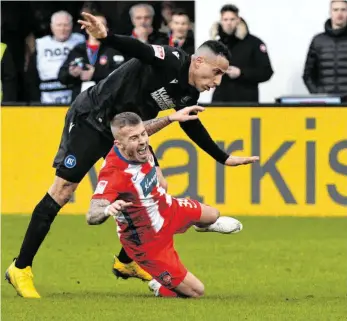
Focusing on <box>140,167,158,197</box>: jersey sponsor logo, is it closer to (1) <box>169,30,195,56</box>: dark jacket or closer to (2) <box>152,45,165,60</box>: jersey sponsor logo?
(2) <box>152,45,165,60</box>: jersey sponsor logo

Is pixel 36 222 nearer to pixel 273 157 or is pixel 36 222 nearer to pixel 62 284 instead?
pixel 62 284

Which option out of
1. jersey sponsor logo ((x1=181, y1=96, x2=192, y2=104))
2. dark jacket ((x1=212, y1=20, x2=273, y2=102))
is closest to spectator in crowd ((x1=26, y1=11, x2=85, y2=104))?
dark jacket ((x1=212, y1=20, x2=273, y2=102))

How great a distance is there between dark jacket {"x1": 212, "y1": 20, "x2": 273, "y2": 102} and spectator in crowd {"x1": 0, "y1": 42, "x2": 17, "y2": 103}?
264cm

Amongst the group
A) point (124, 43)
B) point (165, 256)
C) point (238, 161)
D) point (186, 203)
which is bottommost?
point (165, 256)

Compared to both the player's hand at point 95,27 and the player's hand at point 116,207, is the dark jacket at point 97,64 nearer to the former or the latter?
the player's hand at point 95,27

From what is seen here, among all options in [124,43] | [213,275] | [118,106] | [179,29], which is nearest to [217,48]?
[124,43]

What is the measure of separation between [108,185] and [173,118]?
2.23 feet

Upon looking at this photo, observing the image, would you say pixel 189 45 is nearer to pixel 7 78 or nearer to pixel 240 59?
pixel 240 59

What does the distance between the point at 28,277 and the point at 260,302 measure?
180 cm

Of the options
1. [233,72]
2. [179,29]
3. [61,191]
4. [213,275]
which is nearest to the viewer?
[61,191]

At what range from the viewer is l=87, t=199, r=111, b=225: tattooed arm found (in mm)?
9773

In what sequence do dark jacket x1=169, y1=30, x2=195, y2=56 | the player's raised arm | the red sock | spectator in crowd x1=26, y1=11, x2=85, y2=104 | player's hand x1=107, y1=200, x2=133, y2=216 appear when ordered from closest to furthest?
player's hand x1=107, y1=200, x2=133, y2=216 → the player's raised arm → the red sock → dark jacket x1=169, y1=30, x2=195, y2=56 → spectator in crowd x1=26, y1=11, x2=85, y2=104

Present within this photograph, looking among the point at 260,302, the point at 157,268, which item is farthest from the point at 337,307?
the point at 157,268

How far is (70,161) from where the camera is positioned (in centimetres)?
1112
